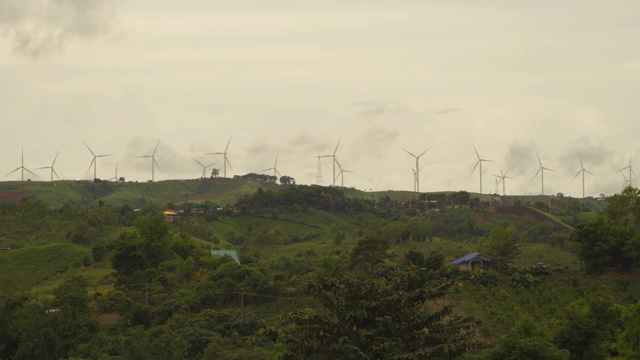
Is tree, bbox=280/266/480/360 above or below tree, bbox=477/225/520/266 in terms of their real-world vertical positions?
below

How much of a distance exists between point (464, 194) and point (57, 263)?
106 metres

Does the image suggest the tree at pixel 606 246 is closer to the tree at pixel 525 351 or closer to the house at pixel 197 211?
the tree at pixel 525 351

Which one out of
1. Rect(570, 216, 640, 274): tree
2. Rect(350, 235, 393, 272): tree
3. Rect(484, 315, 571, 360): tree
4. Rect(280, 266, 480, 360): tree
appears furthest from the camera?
Rect(350, 235, 393, 272): tree

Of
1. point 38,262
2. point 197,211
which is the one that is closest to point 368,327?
point 38,262

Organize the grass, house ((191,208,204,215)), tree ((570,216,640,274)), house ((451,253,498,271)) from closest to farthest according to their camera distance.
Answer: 1. tree ((570,216,640,274))
2. house ((451,253,498,271))
3. the grass
4. house ((191,208,204,215))

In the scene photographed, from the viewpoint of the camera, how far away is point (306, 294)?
76.7 m

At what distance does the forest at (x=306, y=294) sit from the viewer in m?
35.3

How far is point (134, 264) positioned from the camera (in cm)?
9600

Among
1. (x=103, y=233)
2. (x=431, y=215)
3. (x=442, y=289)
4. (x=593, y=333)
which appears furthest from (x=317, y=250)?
(x=442, y=289)

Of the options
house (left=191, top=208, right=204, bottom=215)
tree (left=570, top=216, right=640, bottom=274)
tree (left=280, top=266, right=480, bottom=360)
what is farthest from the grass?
tree (left=280, top=266, right=480, bottom=360)

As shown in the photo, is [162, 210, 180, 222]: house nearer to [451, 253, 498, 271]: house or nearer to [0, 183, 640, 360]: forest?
[0, 183, 640, 360]: forest

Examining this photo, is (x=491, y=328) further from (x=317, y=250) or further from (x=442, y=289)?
(x=317, y=250)

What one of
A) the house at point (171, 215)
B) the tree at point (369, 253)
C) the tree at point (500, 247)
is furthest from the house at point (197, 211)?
the tree at point (369, 253)

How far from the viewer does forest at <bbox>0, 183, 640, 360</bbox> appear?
3528 centimetres
